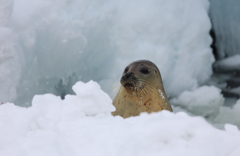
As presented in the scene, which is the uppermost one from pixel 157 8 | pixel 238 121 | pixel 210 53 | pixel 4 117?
pixel 157 8

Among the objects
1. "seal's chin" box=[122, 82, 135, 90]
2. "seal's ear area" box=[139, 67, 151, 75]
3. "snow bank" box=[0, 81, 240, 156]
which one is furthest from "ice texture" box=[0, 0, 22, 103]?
"snow bank" box=[0, 81, 240, 156]

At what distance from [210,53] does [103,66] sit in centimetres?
296

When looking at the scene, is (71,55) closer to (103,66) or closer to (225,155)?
(103,66)

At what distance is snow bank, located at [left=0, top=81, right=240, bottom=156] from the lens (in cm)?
93

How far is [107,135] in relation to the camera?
1.04 metres

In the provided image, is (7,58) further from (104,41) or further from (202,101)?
(202,101)

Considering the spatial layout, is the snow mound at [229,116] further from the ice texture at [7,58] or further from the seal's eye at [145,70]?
the ice texture at [7,58]

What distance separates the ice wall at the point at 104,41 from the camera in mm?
4652

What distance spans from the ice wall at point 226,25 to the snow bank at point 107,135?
7270 millimetres

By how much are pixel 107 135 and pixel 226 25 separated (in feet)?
24.9

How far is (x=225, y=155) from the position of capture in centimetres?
91

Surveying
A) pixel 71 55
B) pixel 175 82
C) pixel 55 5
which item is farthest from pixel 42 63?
pixel 175 82

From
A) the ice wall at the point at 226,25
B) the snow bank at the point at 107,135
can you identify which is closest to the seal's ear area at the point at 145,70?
the snow bank at the point at 107,135

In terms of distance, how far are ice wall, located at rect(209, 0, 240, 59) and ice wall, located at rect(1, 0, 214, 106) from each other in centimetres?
31
